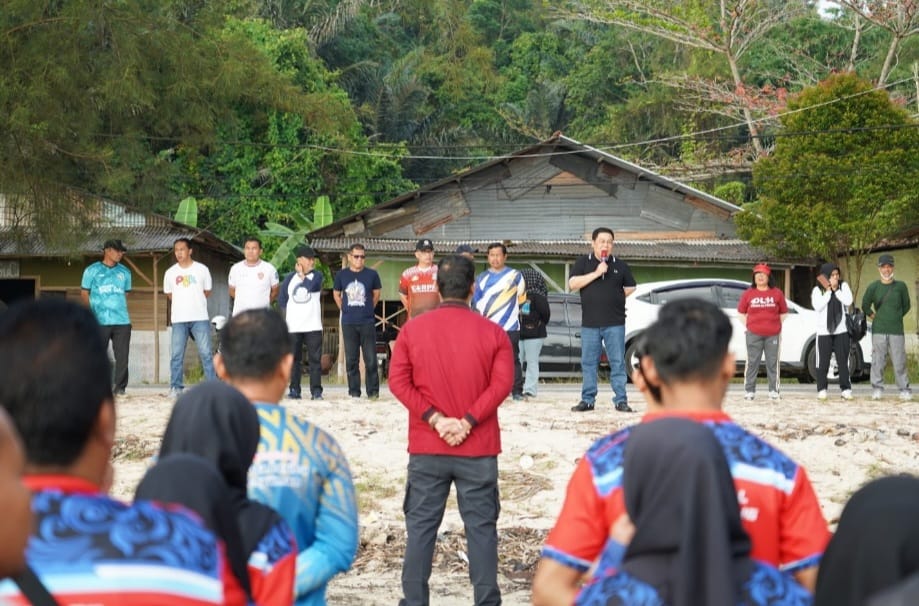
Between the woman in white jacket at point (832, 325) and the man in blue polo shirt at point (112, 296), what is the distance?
28.4 ft

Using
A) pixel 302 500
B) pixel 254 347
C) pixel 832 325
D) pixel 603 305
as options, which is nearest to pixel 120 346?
pixel 603 305

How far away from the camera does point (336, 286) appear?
14.9 metres

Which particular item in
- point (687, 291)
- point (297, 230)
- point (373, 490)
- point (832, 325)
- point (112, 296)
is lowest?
point (373, 490)

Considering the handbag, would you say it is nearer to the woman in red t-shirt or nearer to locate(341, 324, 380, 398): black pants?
the woman in red t-shirt

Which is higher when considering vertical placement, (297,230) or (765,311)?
(297,230)

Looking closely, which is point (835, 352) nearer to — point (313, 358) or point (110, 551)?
point (313, 358)

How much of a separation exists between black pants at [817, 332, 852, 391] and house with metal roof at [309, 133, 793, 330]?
1244 centimetres

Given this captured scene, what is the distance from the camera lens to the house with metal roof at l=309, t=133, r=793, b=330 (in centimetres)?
2869

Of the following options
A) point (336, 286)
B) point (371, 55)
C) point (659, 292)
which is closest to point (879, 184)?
point (659, 292)

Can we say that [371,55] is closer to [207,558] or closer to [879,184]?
[879,184]

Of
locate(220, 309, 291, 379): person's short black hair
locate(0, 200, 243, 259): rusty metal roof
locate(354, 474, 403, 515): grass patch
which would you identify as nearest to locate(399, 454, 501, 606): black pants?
locate(220, 309, 291, 379): person's short black hair

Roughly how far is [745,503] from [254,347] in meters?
1.63

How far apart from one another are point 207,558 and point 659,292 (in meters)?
19.4

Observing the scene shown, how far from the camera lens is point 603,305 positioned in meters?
13.2
